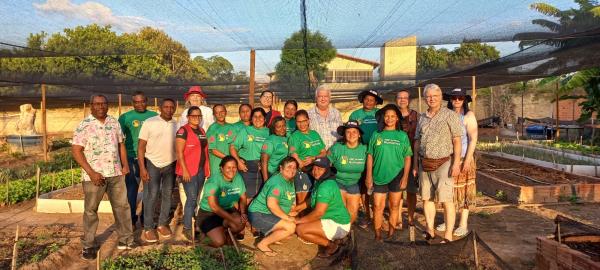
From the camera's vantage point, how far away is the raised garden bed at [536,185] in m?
6.62

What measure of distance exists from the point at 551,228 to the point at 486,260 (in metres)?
1.90

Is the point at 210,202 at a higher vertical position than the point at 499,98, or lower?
lower

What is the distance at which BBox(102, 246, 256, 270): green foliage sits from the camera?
3.84 m

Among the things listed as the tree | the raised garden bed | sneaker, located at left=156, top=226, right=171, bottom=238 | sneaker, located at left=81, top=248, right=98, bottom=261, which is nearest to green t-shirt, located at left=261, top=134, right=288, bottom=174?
sneaker, located at left=156, top=226, right=171, bottom=238

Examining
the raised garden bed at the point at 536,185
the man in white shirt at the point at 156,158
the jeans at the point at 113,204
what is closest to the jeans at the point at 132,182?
the man in white shirt at the point at 156,158

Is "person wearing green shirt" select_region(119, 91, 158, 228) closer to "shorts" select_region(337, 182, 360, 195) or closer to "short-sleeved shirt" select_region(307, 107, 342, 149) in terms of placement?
"short-sleeved shirt" select_region(307, 107, 342, 149)

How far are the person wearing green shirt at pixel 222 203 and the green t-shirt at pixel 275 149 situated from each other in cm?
42

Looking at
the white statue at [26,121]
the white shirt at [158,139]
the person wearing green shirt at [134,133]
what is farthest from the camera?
the white statue at [26,121]

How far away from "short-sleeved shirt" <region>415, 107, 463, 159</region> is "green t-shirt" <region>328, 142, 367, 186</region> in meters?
0.66

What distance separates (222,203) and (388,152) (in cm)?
180

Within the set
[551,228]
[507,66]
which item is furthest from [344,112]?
[551,228]

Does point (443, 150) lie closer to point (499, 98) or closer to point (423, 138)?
point (423, 138)

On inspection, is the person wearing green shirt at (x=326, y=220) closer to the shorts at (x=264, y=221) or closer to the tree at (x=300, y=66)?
the shorts at (x=264, y=221)

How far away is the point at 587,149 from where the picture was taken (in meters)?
12.1
